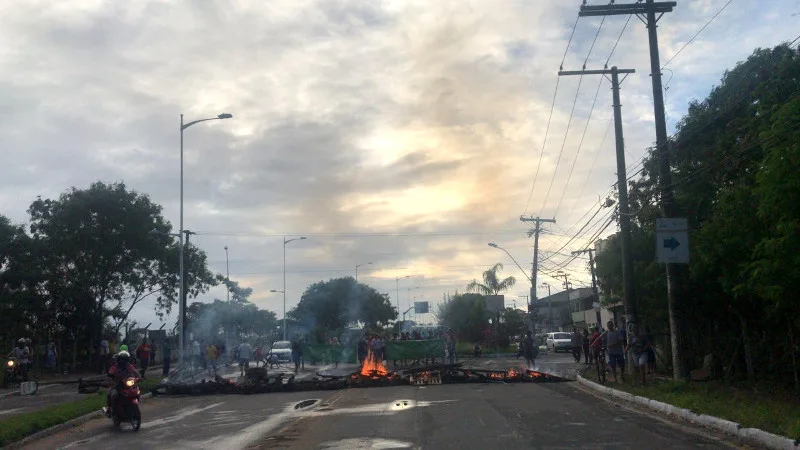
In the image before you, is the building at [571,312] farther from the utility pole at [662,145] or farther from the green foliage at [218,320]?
the utility pole at [662,145]

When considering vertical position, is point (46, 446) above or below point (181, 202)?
below

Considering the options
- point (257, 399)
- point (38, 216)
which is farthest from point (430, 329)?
point (257, 399)

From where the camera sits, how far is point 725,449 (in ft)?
39.9

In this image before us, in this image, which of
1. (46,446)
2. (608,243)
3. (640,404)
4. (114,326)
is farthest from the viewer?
(114,326)

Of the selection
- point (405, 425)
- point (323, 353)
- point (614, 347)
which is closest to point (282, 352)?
point (323, 353)

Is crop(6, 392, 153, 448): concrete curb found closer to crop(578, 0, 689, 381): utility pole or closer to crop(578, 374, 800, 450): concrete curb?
crop(578, 374, 800, 450): concrete curb

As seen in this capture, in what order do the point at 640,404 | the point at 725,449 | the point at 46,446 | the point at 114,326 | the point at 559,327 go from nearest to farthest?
1. the point at 725,449
2. the point at 46,446
3. the point at 640,404
4. the point at 114,326
5. the point at 559,327

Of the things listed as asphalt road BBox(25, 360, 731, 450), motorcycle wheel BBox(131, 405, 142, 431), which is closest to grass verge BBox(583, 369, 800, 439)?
asphalt road BBox(25, 360, 731, 450)

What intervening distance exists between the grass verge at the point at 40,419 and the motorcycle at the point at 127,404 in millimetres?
1560

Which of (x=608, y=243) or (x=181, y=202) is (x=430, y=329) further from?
(x=608, y=243)

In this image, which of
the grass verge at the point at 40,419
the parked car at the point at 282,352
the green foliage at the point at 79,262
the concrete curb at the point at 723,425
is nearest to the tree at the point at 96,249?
the green foliage at the point at 79,262

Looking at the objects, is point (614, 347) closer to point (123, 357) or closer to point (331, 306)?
point (123, 357)

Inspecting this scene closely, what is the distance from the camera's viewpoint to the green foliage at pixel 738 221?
15469 millimetres

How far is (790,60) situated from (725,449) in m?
13.3
